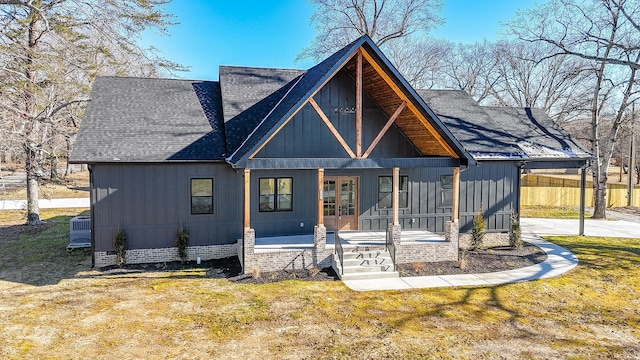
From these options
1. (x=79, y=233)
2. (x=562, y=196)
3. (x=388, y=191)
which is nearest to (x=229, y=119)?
(x=388, y=191)

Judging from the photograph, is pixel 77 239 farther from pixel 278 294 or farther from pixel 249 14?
pixel 249 14

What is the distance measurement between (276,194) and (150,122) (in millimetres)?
4811

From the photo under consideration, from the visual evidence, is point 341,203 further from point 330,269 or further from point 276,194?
point 330,269

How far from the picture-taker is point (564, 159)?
15.6 metres

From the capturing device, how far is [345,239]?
42.3 ft

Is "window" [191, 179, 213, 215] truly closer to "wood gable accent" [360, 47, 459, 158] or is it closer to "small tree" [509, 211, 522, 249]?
"wood gable accent" [360, 47, 459, 158]

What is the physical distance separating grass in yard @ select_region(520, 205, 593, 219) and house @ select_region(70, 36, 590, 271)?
7.40 m

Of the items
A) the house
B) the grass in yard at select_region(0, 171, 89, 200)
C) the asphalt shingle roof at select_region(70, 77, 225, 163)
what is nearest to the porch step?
the house

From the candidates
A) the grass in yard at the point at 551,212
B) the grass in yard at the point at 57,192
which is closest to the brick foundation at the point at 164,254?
the grass in yard at the point at 57,192

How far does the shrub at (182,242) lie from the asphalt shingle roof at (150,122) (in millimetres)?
2273

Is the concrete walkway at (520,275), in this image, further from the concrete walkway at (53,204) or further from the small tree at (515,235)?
the concrete walkway at (53,204)

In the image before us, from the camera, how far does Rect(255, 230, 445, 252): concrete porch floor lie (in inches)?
473

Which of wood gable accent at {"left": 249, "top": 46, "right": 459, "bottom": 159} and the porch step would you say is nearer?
wood gable accent at {"left": 249, "top": 46, "right": 459, "bottom": 159}

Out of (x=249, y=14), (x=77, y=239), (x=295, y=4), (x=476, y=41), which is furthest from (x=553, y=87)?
(x=77, y=239)
